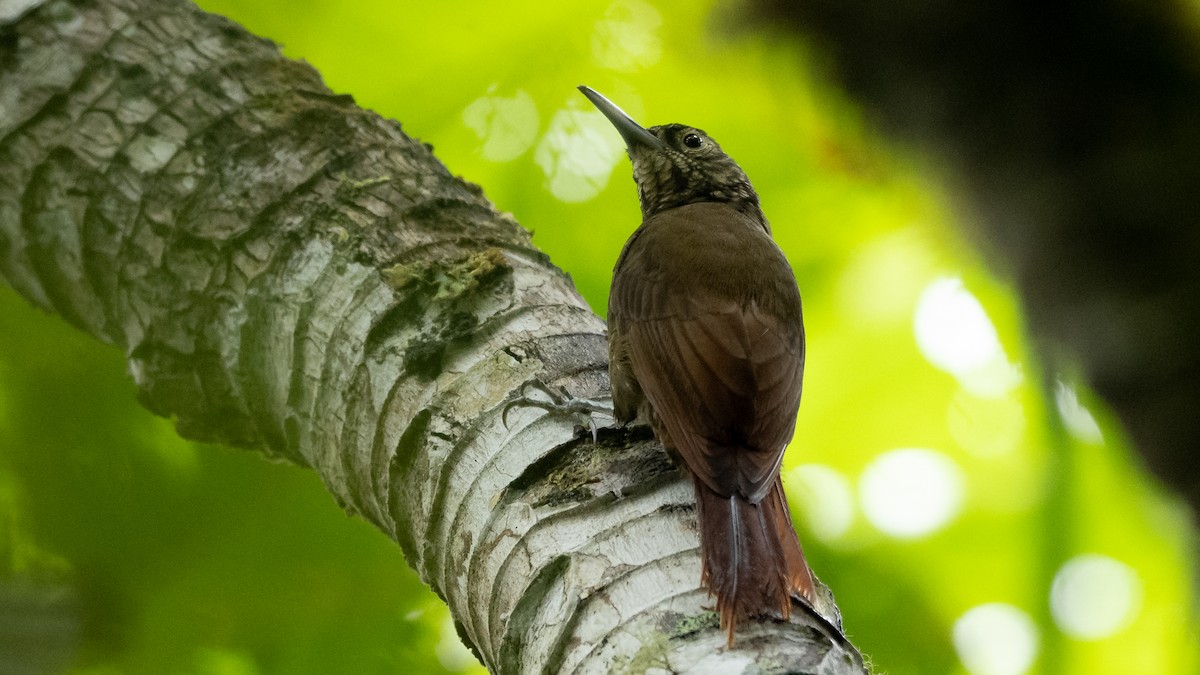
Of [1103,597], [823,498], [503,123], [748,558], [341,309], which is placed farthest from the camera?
[503,123]

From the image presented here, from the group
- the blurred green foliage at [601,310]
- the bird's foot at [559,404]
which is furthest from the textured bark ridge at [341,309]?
the blurred green foliage at [601,310]

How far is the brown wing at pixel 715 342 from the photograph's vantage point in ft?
6.77

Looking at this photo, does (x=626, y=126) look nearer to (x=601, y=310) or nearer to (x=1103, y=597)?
(x=601, y=310)

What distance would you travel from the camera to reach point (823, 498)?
349 centimetres

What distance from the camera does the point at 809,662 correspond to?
4.72ft

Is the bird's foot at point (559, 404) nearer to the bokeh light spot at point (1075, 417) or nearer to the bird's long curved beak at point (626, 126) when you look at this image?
the bokeh light spot at point (1075, 417)

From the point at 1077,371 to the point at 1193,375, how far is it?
205mm

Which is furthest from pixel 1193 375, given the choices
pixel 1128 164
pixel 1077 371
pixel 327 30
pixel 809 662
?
pixel 327 30

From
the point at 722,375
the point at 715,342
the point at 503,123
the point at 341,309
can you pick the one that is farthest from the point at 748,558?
the point at 503,123

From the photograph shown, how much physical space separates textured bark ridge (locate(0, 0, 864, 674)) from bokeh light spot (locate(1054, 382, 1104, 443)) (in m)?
0.59

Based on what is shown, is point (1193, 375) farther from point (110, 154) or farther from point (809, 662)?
point (110, 154)

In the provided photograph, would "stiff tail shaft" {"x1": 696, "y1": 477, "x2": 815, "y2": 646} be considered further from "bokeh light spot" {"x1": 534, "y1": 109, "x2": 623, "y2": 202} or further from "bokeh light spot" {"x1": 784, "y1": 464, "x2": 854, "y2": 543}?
"bokeh light spot" {"x1": 534, "y1": 109, "x2": 623, "y2": 202}

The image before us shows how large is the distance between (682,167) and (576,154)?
431mm

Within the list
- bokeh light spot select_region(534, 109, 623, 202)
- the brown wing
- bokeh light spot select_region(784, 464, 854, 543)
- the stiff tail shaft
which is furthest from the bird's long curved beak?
the stiff tail shaft
